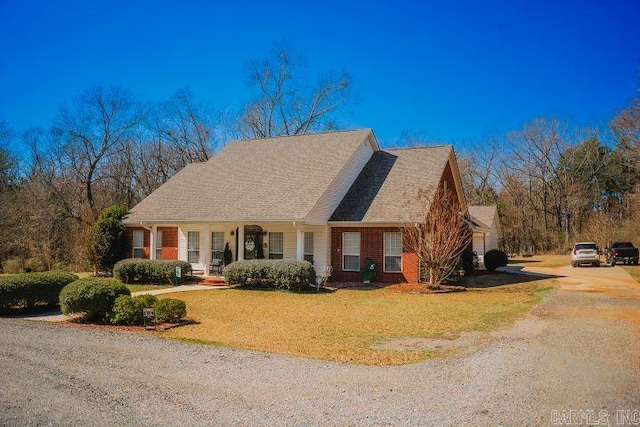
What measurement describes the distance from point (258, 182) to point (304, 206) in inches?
169

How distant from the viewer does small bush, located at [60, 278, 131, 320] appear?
11.7 m

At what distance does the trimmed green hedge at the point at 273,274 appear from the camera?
18000 millimetres

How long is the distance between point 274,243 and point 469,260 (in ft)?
35.3

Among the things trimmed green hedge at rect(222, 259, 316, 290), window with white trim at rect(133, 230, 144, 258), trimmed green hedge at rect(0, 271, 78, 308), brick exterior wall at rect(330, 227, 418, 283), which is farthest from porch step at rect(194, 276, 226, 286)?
trimmed green hedge at rect(0, 271, 78, 308)

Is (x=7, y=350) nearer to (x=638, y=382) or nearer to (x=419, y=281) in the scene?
(x=638, y=382)

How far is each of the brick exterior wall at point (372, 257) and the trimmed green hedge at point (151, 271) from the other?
21.4 ft

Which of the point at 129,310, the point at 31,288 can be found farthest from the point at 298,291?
the point at 31,288

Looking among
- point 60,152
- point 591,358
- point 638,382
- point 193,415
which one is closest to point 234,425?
point 193,415

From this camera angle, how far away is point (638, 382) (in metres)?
6.36

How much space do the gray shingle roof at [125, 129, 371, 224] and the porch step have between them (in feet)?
8.55

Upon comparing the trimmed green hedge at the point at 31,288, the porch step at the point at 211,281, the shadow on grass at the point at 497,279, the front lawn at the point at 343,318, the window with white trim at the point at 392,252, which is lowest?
the front lawn at the point at 343,318

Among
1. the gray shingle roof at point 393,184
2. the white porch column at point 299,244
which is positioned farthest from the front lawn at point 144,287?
the gray shingle roof at point 393,184

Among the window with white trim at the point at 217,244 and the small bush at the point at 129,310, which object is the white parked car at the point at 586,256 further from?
the small bush at the point at 129,310

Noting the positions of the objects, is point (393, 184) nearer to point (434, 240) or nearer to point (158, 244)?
point (434, 240)
